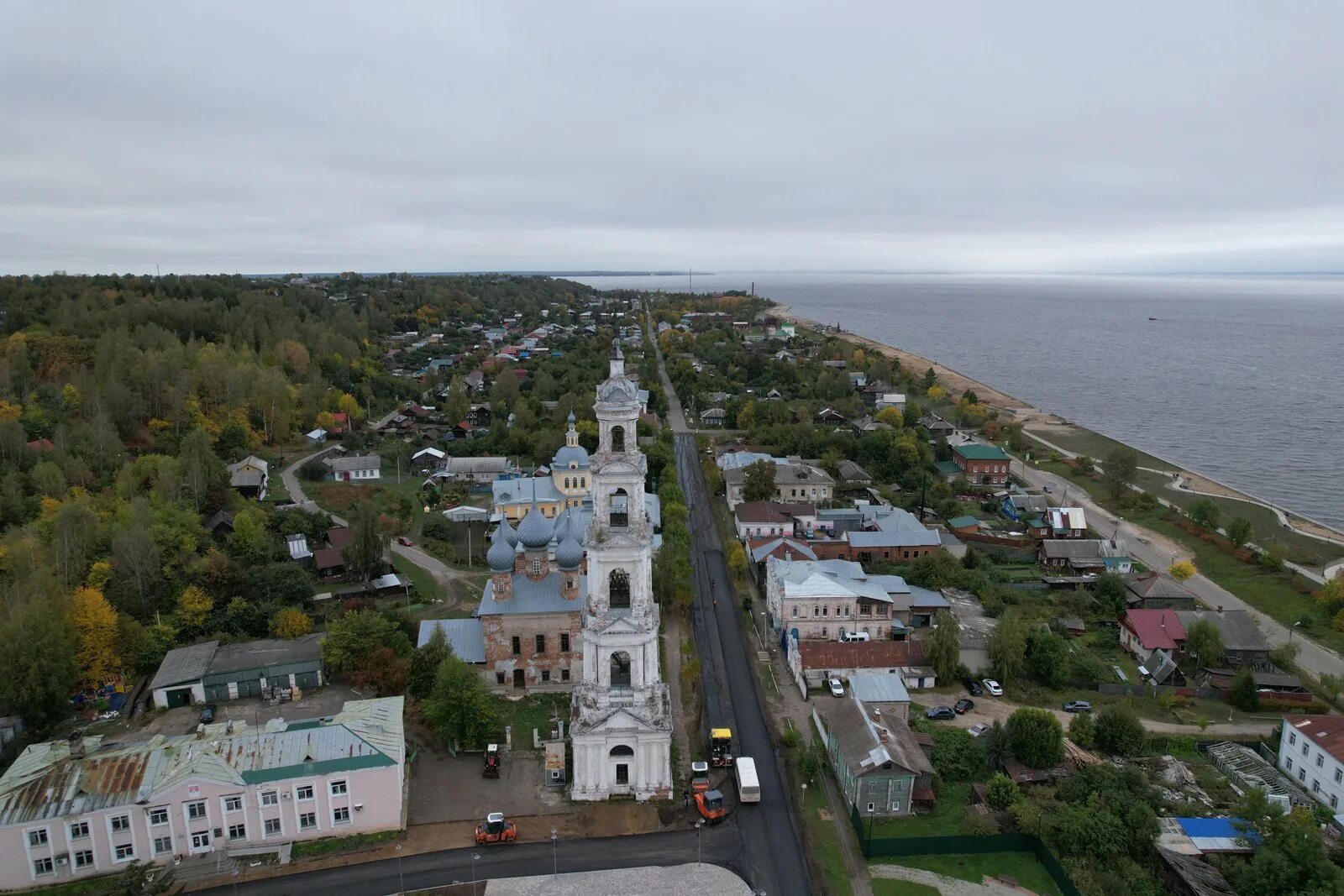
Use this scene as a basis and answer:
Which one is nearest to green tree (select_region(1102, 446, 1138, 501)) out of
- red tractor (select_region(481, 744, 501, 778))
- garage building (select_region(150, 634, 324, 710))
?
red tractor (select_region(481, 744, 501, 778))

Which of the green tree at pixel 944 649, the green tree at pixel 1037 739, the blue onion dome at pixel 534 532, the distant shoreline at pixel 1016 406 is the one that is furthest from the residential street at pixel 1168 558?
the blue onion dome at pixel 534 532

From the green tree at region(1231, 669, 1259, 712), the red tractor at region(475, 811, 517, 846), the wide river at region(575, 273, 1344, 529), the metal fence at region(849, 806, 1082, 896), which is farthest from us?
the wide river at region(575, 273, 1344, 529)

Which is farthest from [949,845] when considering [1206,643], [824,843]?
[1206,643]

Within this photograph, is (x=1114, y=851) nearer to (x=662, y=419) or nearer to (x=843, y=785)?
(x=843, y=785)

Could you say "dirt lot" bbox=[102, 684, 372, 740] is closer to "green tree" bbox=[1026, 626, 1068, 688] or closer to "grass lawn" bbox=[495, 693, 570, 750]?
"grass lawn" bbox=[495, 693, 570, 750]

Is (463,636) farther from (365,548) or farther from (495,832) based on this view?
(365,548)

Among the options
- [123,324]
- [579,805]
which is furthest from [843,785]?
[123,324]
